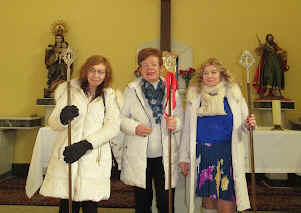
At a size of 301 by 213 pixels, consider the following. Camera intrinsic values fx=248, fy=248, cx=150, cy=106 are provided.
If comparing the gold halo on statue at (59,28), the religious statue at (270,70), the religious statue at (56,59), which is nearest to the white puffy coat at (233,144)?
the religious statue at (270,70)

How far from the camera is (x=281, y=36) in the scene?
13.8 ft

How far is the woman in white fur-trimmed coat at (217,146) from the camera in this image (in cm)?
172

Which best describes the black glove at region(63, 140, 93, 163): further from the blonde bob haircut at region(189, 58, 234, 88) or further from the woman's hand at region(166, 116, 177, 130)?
the blonde bob haircut at region(189, 58, 234, 88)

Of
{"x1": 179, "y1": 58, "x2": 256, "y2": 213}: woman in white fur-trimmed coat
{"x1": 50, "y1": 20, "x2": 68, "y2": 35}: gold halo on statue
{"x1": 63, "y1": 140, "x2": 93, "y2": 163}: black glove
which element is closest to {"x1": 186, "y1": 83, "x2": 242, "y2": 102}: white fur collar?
{"x1": 179, "y1": 58, "x2": 256, "y2": 213}: woman in white fur-trimmed coat

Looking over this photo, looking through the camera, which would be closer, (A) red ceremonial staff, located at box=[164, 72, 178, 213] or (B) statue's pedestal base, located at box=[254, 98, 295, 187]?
(A) red ceremonial staff, located at box=[164, 72, 178, 213]

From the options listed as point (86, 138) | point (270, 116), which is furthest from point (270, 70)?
point (86, 138)

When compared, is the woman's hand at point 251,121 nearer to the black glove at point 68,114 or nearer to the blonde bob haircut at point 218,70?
the blonde bob haircut at point 218,70

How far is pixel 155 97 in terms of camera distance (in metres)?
A: 1.80

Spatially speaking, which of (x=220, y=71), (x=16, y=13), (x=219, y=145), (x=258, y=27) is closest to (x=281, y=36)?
(x=258, y=27)

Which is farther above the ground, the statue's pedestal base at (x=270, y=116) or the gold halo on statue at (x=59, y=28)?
the gold halo on statue at (x=59, y=28)

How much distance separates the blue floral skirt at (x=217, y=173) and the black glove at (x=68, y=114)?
36.0 inches

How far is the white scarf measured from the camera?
68.2 inches

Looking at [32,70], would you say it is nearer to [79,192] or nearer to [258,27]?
[79,192]

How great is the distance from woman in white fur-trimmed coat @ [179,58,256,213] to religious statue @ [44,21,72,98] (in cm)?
283
